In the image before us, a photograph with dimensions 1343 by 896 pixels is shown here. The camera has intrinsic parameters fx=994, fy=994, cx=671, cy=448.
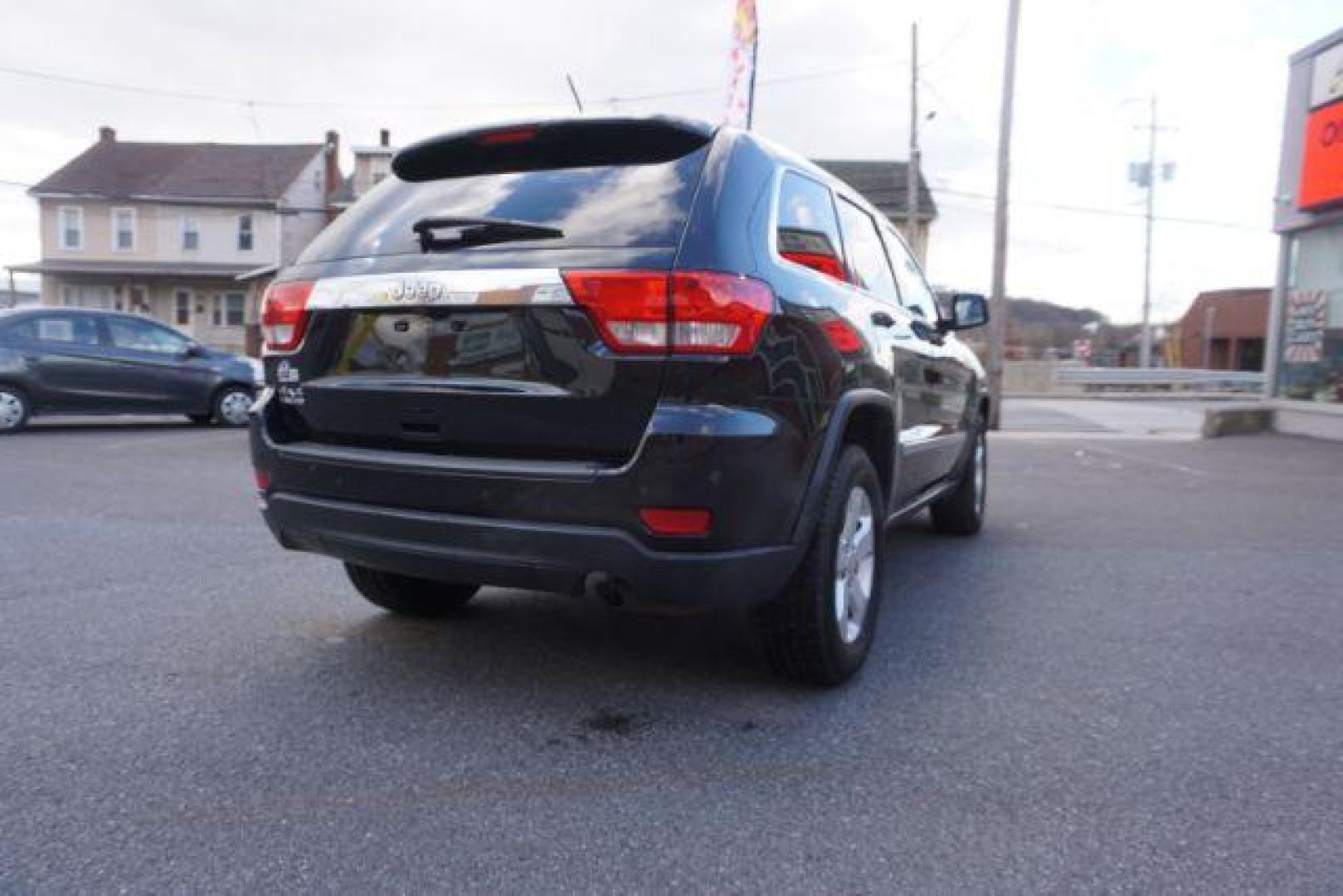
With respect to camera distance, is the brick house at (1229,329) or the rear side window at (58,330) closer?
the rear side window at (58,330)

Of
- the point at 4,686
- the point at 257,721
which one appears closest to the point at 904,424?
the point at 257,721

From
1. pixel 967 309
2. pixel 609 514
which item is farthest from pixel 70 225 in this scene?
pixel 609 514

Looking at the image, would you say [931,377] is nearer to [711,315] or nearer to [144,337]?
[711,315]

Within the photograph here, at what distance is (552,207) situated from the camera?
300 cm

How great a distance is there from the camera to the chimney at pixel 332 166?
39.3 metres

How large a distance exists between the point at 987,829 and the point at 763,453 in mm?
1092

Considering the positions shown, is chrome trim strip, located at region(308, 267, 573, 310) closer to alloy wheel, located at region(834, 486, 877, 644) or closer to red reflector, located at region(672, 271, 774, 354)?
red reflector, located at region(672, 271, 774, 354)

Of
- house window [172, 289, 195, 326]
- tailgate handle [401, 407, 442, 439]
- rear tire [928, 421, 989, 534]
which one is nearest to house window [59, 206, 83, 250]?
house window [172, 289, 195, 326]

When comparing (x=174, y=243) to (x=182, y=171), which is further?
(x=182, y=171)

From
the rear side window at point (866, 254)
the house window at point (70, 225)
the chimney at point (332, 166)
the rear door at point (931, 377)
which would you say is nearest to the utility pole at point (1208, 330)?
the chimney at point (332, 166)

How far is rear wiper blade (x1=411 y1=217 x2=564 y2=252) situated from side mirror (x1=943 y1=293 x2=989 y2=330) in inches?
122

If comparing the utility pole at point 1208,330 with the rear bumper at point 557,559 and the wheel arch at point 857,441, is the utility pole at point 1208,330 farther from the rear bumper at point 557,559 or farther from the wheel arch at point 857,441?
the rear bumper at point 557,559

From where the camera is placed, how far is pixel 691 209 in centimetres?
282

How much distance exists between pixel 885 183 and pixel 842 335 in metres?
40.1
